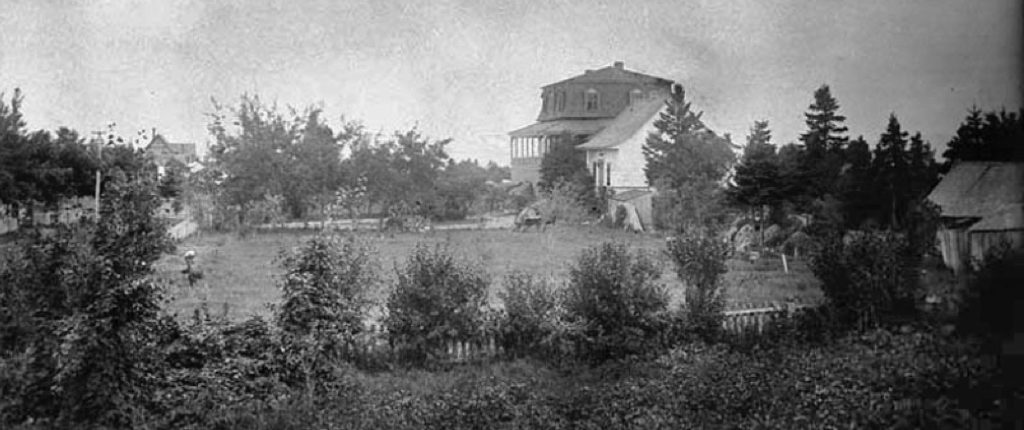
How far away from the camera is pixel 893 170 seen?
562 centimetres

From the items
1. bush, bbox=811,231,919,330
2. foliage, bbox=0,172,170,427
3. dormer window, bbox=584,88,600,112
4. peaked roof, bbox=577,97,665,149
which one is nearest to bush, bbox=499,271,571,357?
peaked roof, bbox=577,97,665,149

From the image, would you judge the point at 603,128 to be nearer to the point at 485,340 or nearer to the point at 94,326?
the point at 485,340

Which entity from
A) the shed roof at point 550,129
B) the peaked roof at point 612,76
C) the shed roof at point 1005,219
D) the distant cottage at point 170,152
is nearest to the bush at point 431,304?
the shed roof at point 550,129

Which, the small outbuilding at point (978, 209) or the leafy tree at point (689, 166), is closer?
the small outbuilding at point (978, 209)

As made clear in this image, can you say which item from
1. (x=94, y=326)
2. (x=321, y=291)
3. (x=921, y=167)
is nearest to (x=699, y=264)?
(x=921, y=167)

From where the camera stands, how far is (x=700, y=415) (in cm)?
482

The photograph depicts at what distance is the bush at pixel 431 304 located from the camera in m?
5.76

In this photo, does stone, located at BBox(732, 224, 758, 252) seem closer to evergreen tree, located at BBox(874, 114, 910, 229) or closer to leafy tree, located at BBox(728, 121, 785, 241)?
leafy tree, located at BBox(728, 121, 785, 241)

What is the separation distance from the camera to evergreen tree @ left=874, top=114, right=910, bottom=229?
18.1 ft

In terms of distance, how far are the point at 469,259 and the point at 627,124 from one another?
5.09 ft

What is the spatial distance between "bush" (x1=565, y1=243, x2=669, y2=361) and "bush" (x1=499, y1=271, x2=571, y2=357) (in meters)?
0.12

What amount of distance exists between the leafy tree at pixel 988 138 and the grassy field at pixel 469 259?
1499mm

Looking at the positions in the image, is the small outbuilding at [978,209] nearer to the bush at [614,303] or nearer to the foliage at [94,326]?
the bush at [614,303]

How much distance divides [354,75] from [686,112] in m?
2.41
